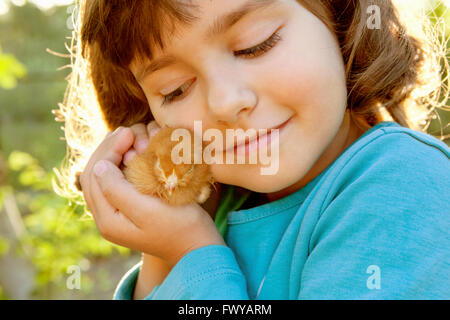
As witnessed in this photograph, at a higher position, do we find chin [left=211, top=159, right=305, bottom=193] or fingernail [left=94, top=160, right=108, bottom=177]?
fingernail [left=94, top=160, right=108, bottom=177]

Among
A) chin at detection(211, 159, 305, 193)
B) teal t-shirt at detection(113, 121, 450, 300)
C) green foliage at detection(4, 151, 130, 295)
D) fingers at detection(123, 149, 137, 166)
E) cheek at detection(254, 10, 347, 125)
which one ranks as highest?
cheek at detection(254, 10, 347, 125)

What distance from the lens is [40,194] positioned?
600 cm

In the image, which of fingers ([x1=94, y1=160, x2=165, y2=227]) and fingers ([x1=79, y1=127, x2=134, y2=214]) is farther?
fingers ([x1=79, y1=127, x2=134, y2=214])

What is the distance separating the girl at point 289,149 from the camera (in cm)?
109

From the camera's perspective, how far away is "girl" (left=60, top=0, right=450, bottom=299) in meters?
1.09

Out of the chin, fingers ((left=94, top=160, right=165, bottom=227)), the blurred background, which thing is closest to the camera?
the chin

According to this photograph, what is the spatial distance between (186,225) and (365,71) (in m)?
0.83

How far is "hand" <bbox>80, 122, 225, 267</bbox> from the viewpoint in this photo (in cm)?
150

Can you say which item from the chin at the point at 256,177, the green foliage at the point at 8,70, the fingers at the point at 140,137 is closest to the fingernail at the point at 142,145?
the fingers at the point at 140,137

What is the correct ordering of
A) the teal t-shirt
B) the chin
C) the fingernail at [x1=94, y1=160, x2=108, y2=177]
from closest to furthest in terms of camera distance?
the teal t-shirt, the chin, the fingernail at [x1=94, y1=160, x2=108, y2=177]

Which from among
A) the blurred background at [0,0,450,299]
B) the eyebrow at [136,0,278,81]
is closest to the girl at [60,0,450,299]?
the eyebrow at [136,0,278,81]

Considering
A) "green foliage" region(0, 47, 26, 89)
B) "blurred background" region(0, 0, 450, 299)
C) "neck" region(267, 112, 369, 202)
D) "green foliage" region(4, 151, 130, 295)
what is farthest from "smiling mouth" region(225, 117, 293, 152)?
"green foliage" region(4, 151, 130, 295)

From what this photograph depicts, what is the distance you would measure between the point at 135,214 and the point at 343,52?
939 millimetres

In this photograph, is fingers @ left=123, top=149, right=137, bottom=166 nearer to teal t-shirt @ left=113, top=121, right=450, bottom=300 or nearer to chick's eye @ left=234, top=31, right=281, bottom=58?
teal t-shirt @ left=113, top=121, right=450, bottom=300
